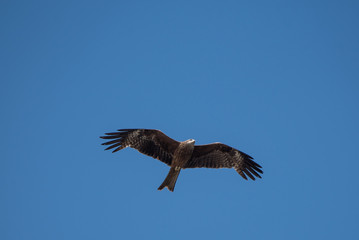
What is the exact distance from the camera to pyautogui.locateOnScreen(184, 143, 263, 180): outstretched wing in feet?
33.7

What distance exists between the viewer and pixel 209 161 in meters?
10.4

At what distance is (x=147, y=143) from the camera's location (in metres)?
10.2

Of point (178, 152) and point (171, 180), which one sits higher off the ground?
point (178, 152)

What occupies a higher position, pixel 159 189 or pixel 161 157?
pixel 161 157

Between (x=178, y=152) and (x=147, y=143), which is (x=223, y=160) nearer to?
(x=178, y=152)

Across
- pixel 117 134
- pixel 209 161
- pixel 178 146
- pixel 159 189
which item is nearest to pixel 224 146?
pixel 209 161

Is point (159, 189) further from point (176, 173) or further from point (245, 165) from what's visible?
point (245, 165)

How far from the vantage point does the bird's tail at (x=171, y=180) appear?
31.3ft

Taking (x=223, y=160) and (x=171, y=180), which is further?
(x=223, y=160)

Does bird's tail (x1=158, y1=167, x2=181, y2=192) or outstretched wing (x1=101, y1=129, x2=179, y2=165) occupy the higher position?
outstretched wing (x1=101, y1=129, x2=179, y2=165)

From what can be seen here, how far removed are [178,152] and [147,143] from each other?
1116 millimetres

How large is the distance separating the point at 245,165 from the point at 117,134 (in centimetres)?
443

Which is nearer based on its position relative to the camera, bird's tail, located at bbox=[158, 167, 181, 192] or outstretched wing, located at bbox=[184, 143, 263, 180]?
bird's tail, located at bbox=[158, 167, 181, 192]

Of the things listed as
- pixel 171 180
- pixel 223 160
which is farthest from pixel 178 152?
pixel 223 160
